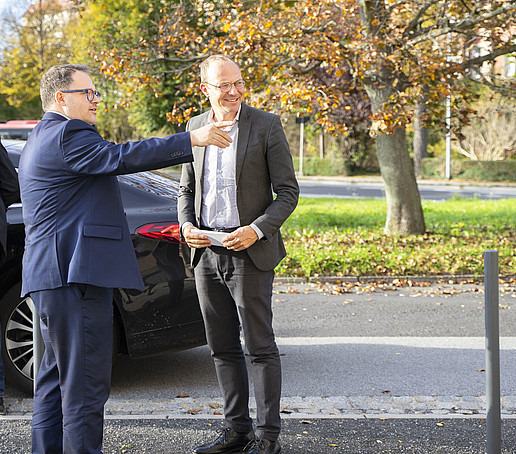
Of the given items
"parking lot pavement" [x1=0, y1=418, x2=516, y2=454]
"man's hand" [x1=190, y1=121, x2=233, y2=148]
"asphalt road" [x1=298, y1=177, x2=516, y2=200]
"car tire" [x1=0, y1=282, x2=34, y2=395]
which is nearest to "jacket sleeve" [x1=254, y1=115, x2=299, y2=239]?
"man's hand" [x1=190, y1=121, x2=233, y2=148]

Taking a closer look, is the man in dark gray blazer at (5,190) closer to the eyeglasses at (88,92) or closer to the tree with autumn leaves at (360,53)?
the eyeglasses at (88,92)

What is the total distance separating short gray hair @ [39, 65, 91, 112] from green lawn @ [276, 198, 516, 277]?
6215 millimetres

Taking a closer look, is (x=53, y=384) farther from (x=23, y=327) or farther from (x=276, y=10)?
(x=276, y=10)

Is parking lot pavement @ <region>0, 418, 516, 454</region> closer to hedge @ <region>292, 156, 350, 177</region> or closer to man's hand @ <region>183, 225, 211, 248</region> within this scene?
man's hand @ <region>183, 225, 211, 248</region>

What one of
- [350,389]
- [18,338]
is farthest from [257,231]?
[18,338]

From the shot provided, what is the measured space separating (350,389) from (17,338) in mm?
2210

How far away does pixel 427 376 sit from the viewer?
5457 mm

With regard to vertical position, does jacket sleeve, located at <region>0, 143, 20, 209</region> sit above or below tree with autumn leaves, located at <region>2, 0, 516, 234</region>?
below

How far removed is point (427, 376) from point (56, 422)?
2828 mm

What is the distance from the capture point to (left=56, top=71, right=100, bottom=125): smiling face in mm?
3385

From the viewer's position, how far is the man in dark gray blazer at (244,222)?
383cm

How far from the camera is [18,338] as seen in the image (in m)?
4.98

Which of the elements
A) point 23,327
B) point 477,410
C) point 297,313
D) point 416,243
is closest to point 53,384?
Answer: point 23,327

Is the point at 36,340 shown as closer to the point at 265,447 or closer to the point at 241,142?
the point at 265,447
